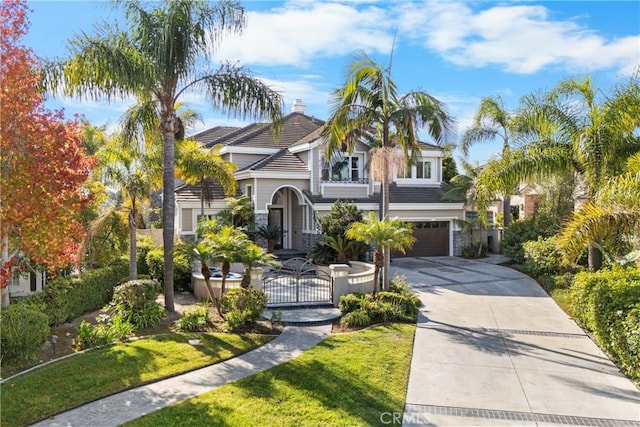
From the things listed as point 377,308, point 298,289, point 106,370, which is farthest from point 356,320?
point 106,370

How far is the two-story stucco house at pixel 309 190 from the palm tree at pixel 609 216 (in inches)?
481

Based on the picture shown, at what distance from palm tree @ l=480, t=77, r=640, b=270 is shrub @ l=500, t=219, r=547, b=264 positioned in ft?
18.4

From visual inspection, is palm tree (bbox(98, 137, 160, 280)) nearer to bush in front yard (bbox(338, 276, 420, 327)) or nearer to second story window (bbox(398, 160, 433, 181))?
bush in front yard (bbox(338, 276, 420, 327))

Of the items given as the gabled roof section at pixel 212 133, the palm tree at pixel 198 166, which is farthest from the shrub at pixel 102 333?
the gabled roof section at pixel 212 133

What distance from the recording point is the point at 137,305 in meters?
11.4

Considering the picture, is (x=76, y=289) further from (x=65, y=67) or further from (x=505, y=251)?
(x=505, y=251)

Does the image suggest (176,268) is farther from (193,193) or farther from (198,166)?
(193,193)

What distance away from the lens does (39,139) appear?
27.4ft

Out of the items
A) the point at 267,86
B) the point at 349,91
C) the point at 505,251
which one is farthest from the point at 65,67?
the point at 505,251

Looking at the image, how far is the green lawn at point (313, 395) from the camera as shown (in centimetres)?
651

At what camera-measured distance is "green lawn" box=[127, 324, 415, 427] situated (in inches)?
256

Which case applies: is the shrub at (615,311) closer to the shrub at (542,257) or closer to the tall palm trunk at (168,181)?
the shrub at (542,257)

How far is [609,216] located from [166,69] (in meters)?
12.0

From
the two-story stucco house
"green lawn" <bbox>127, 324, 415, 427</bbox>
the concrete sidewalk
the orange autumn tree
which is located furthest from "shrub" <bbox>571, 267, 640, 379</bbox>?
the two-story stucco house
